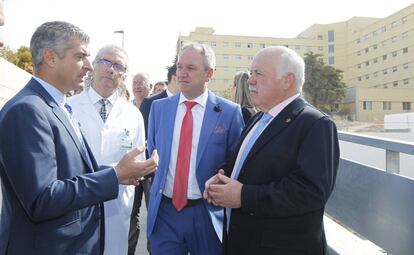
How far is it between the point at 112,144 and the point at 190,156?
0.63 m

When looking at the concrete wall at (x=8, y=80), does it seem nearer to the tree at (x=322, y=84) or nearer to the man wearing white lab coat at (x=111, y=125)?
the man wearing white lab coat at (x=111, y=125)

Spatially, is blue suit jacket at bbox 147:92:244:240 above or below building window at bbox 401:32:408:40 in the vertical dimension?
below

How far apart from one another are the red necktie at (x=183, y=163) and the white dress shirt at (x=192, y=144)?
32 mm

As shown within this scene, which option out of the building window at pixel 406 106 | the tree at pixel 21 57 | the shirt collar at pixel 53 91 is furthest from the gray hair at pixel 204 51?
the building window at pixel 406 106

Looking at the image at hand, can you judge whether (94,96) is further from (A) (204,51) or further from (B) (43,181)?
(B) (43,181)

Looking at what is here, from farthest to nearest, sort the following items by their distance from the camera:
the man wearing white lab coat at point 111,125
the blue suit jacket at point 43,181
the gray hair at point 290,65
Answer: the man wearing white lab coat at point 111,125
the gray hair at point 290,65
the blue suit jacket at point 43,181

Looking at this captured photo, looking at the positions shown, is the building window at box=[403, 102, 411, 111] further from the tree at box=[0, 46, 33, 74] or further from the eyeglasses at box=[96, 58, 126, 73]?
the eyeglasses at box=[96, 58, 126, 73]

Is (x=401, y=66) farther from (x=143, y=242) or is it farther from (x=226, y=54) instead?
(x=143, y=242)

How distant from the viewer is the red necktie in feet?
9.66

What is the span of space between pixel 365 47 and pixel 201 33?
37809 millimetres

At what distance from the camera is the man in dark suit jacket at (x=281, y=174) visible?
2188mm

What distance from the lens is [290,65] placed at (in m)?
2.48

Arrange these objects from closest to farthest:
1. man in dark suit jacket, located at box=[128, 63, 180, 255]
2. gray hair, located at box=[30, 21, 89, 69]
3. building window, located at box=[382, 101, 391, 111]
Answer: gray hair, located at box=[30, 21, 89, 69], man in dark suit jacket, located at box=[128, 63, 180, 255], building window, located at box=[382, 101, 391, 111]

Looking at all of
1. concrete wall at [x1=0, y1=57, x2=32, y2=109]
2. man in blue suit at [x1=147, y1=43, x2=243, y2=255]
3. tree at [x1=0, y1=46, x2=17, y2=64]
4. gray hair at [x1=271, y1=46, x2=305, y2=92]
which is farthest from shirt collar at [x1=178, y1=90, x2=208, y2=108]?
tree at [x1=0, y1=46, x2=17, y2=64]
